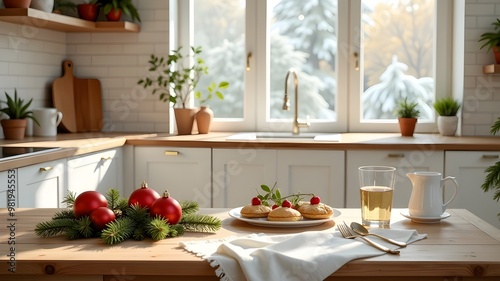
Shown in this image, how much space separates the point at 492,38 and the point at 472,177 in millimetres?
959

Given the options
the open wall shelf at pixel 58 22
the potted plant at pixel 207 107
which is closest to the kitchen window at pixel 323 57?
the potted plant at pixel 207 107

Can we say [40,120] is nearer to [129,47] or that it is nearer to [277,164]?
[129,47]

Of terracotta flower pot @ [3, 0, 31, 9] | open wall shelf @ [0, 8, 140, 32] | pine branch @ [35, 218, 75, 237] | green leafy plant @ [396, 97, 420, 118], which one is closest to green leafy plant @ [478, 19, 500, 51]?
green leafy plant @ [396, 97, 420, 118]

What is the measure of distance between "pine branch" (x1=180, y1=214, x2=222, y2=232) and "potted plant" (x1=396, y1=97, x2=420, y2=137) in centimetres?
296

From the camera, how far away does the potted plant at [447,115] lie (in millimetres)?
4742

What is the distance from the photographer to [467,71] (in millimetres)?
4742

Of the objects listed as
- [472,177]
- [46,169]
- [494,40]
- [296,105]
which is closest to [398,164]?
[472,177]

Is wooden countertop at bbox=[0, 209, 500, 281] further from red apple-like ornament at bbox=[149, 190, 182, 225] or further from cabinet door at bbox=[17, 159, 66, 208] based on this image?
cabinet door at bbox=[17, 159, 66, 208]

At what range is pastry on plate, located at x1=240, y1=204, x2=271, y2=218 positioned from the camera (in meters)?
2.04

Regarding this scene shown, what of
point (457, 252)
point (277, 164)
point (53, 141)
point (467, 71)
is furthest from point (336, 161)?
point (457, 252)

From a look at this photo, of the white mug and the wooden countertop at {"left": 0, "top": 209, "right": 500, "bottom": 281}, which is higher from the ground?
the white mug

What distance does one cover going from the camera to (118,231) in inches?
71.7

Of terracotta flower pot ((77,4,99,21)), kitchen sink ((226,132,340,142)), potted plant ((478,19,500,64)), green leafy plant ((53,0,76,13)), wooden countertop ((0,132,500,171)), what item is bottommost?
wooden countertop ((0,132,500,171))

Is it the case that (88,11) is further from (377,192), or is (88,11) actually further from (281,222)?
(377,192)
